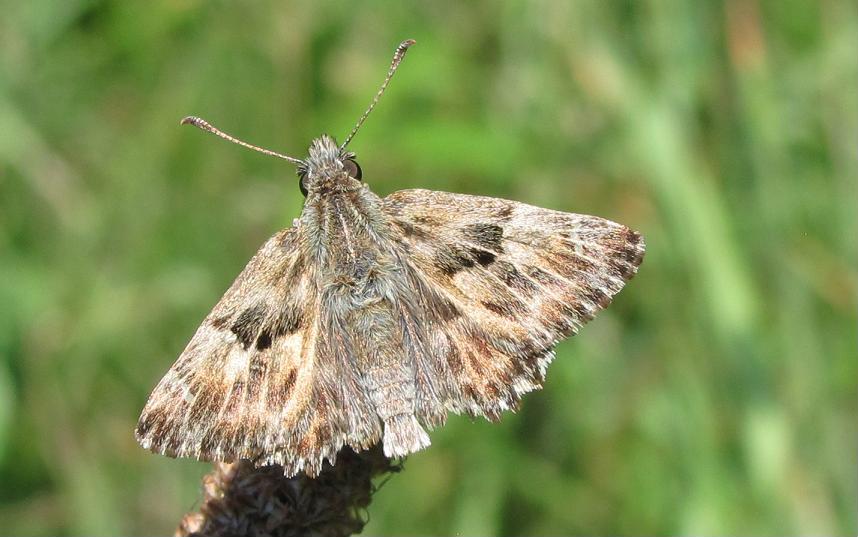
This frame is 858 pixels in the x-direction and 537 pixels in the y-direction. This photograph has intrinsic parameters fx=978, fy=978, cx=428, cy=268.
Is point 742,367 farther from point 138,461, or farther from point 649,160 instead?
point 138,461

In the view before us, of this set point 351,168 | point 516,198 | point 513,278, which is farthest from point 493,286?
point 516,198

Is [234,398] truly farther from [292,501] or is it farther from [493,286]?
[493,286]

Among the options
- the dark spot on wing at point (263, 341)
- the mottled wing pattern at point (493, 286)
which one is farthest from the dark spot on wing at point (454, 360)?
the dark spot on wing at point (263, 341)

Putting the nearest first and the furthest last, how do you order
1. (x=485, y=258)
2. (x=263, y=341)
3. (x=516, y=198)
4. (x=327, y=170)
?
(x=263, y=341)
(x=485, y=258)
(x=327, y=170)
(x=516, y=198)

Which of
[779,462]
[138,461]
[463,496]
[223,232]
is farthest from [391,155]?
[779,462]

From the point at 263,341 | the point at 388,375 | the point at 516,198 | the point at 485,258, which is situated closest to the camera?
the point at 388,375

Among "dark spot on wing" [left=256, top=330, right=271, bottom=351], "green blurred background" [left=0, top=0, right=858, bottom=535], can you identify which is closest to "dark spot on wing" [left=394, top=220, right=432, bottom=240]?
"dark spot on wing" [left=256, top=330, right=271, bottom=351]
